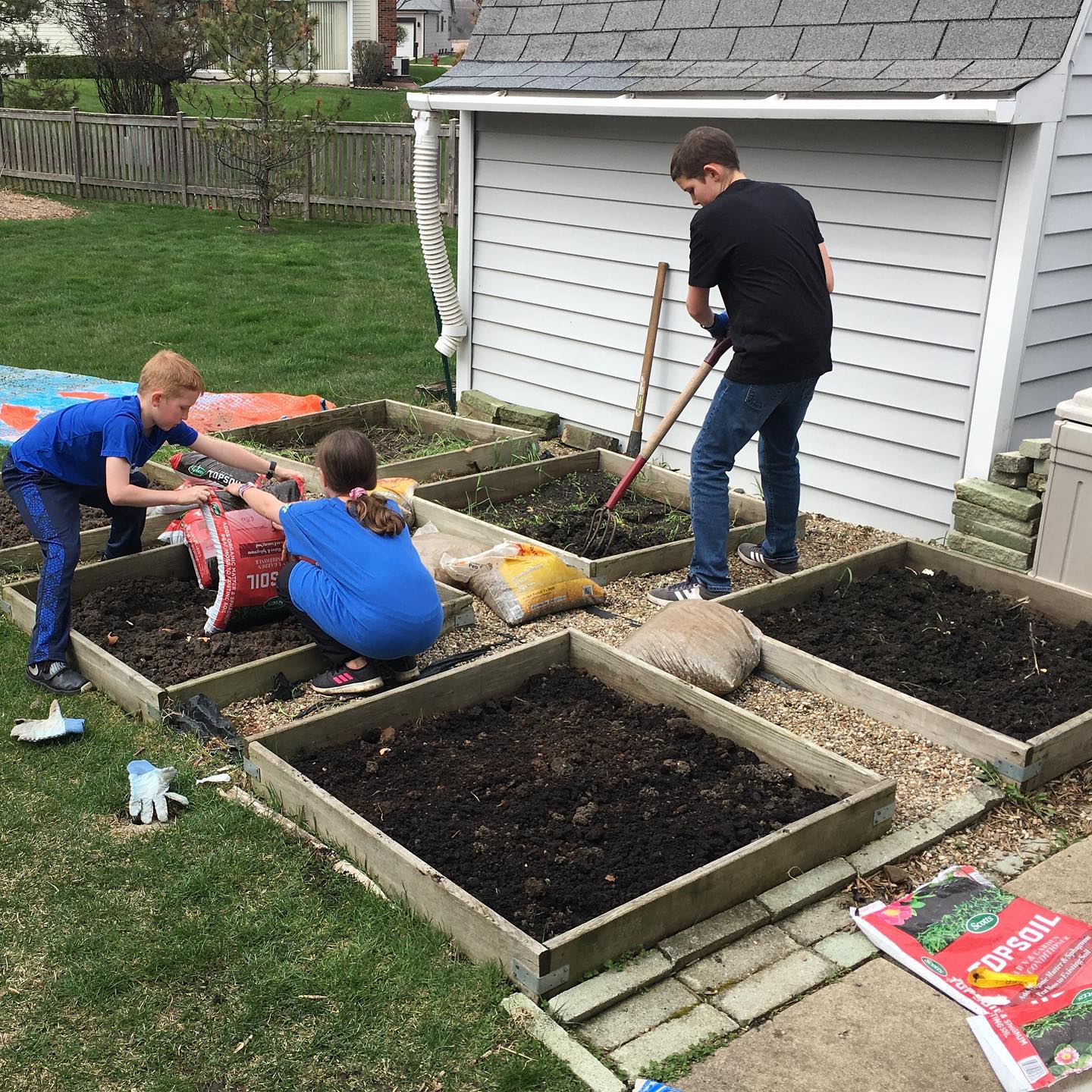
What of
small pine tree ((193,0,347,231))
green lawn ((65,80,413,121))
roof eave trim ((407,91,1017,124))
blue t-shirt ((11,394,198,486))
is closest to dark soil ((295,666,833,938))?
blue t-shirt ((11,394,198,486))

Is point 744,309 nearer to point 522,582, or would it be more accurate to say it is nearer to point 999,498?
point 522,582

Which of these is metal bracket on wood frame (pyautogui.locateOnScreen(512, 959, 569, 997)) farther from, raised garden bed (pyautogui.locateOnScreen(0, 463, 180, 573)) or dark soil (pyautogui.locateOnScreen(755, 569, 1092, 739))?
raised garden bed (pyautogui.locateOnScreen(0, 463, 180, 573))

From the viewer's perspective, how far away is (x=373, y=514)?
13.9 feet

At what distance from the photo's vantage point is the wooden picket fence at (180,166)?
15930mm

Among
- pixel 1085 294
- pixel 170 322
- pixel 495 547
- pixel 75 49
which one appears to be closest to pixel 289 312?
pixel 170 322

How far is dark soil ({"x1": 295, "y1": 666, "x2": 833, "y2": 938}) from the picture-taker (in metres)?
3.36

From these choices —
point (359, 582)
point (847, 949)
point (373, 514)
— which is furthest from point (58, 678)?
point (847, 949)

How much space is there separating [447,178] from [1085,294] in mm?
10416

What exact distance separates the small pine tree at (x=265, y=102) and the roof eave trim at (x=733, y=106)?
7466mm

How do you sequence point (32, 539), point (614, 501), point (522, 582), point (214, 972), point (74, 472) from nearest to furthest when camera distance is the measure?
point (214, 972) → point (74, 472) → point (522, 582) → point (32, 539) → point (614, 501)

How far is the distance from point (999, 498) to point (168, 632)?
12.1 feet

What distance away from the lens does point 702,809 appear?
3693mm

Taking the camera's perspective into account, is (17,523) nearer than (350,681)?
No

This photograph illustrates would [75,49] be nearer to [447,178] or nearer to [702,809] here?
[447,178]
